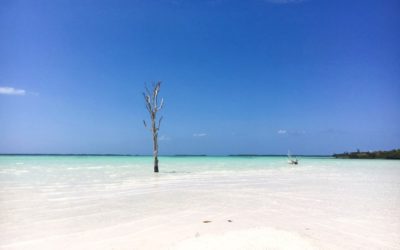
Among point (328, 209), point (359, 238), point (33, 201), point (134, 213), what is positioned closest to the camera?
point (359, 238)

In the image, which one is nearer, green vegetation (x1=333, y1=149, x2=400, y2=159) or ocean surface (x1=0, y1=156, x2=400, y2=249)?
ocean surface (x1=0, y1=156, x2=400, y2=249)

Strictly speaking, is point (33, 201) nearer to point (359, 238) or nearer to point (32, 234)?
point (32, 234)

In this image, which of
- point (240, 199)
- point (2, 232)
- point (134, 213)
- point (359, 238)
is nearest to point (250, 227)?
point (359, 238)

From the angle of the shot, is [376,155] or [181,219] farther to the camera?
[376,155]

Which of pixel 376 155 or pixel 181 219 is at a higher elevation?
pixel 376 155

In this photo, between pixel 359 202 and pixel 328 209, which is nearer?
pixel 328 209

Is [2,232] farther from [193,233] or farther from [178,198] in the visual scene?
[178,198]

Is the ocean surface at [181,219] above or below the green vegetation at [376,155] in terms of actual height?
below

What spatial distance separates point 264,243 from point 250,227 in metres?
1.15

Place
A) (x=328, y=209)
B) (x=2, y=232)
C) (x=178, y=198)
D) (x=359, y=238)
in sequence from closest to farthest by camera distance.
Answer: (x=359, y=238) < (x=2, y=232) < (x=328, y=209) < (x=178, y=198)

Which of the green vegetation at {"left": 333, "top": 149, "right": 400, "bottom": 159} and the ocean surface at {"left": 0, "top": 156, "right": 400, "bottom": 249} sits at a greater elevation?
the green vegetation at {"left": 333, "top": 149, "right": 400, "bottom": 159}

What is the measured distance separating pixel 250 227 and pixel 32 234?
12.1ft

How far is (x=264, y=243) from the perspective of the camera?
4.48m

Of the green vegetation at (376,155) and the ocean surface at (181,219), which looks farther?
the green vegetation at (376,155)
